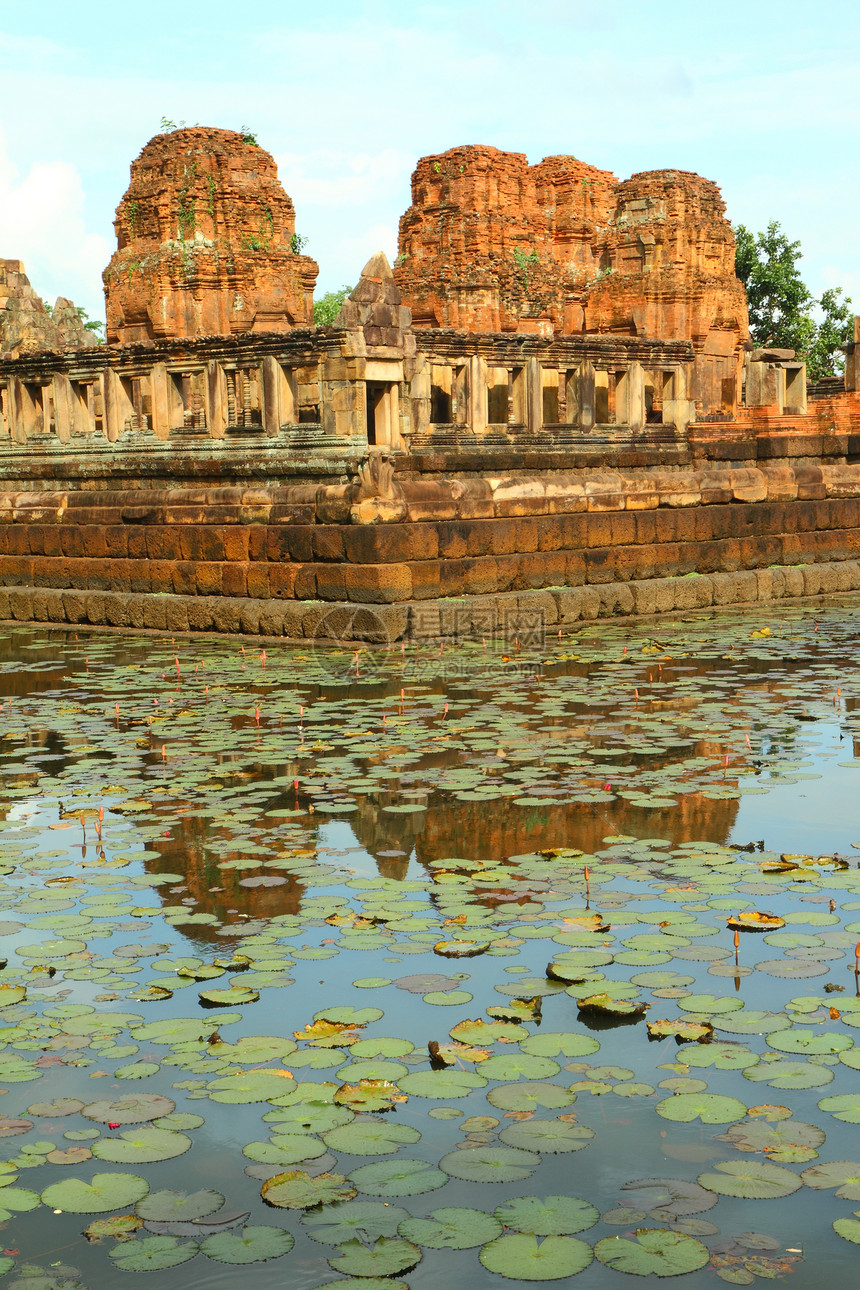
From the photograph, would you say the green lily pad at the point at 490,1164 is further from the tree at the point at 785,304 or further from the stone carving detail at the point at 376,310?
the tree at the point at 785,304

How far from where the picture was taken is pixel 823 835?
5109mm

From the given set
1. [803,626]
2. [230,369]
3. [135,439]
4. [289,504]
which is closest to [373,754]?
[289,504]

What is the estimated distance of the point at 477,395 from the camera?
13109mm

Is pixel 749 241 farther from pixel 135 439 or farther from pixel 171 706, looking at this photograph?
pixel 171 706

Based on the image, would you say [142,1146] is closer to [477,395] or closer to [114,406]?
[477,395]

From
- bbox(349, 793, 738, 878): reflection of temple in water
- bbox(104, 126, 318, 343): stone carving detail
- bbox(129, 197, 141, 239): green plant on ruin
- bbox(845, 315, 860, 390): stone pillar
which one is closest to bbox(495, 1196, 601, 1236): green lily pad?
bbox(349, 793, 738, 878): reflection of temple in water

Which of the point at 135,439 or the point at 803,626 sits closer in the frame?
the point at 803,626

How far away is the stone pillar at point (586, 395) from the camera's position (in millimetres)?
14227

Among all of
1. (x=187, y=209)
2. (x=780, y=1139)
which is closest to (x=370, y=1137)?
(x=780, y=1139)

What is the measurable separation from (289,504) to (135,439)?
9.69ft

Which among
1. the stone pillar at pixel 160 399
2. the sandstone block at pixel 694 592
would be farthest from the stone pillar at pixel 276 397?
the sandstone block at pixel 694 592

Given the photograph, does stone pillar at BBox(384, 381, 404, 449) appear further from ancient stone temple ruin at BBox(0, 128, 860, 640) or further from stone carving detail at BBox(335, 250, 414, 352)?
stone carving detail at BBox(335, 250, 414, 352)

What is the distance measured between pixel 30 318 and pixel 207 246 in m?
6.78

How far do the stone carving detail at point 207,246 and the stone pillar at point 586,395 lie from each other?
10926 millimetres
